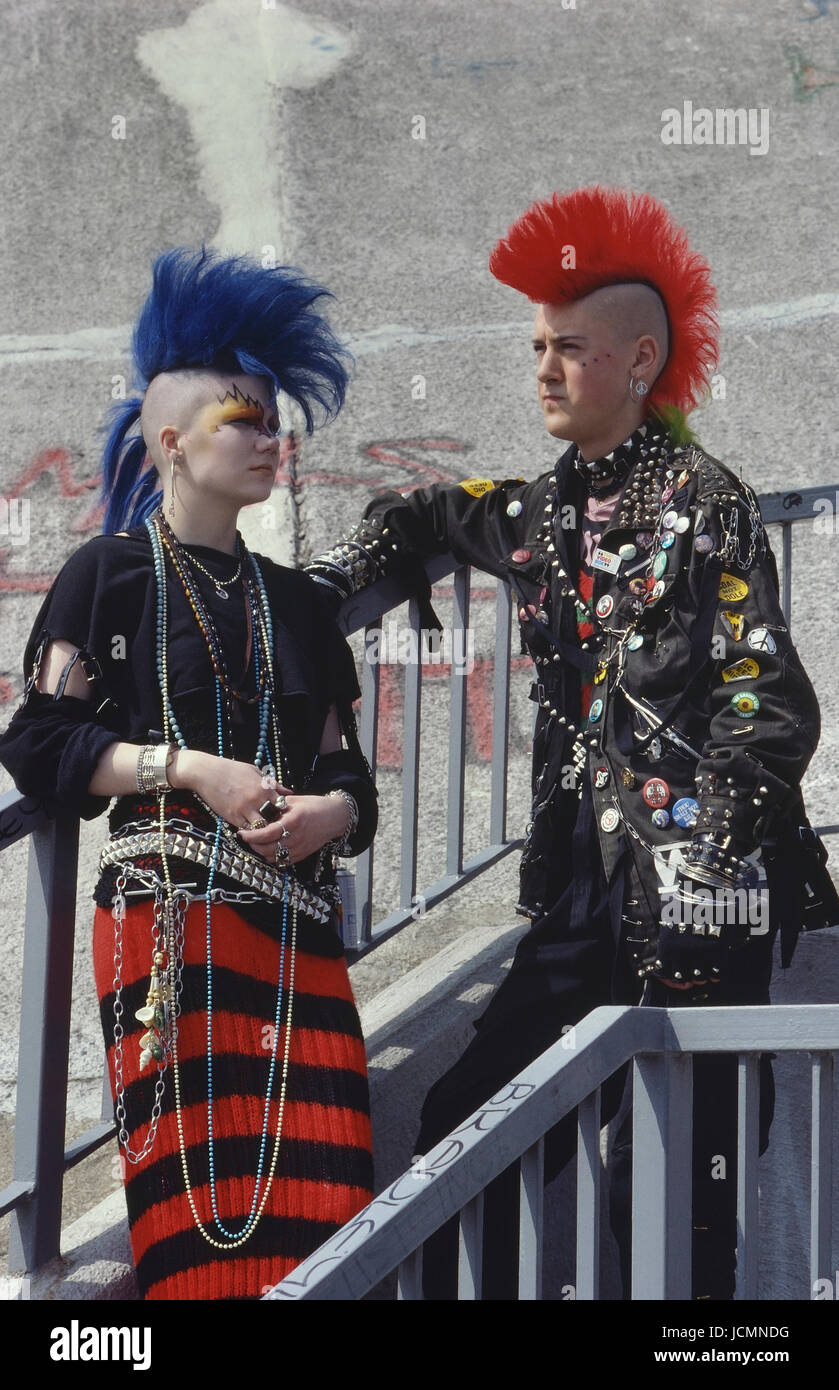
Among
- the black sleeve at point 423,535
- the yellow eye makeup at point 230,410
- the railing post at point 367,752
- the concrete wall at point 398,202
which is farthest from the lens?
the concrete wall at point 398,202

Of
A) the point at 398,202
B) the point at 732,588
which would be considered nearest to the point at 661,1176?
the point at 732,588

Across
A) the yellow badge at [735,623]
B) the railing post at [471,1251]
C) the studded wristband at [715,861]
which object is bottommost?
the railing post at [471,1251]

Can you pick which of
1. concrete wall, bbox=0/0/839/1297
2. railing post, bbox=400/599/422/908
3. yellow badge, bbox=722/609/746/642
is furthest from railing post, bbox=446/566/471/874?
concrete wall, bbox=0/0/839/1297

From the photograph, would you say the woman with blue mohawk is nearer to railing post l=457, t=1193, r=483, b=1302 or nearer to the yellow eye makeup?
the yellow eye makeup

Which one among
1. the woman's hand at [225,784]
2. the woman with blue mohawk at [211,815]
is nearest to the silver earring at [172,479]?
the woman with blue mohawk at [211,815]

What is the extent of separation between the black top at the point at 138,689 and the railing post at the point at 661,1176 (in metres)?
0.84

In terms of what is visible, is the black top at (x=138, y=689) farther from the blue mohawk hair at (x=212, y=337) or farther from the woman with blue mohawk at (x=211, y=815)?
the blue mohawk hair at (x=212, y=337)

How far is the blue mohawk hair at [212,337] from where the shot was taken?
3189 mm

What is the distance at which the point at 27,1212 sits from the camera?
3.05 metres

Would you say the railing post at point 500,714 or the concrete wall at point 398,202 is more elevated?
the concrete wall at point 398,202

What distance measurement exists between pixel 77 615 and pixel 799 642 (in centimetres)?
344

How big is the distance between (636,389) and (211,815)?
1.24 meters

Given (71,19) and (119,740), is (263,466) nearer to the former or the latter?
(119,740)

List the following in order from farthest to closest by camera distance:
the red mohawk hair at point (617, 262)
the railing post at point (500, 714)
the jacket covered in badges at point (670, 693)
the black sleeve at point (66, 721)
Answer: the railing post at point (500, 714) → the red mohawk hair at point (617, 262) → the jacket covered in badges at point (670, 693) → the black sleeve at point (66, 721)
